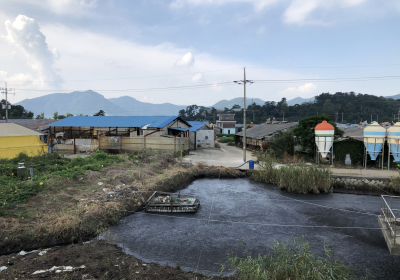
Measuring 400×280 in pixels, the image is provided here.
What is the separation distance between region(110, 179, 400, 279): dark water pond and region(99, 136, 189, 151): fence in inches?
411

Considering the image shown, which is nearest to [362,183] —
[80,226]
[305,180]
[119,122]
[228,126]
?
[305,180]

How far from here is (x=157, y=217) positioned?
1166 cm

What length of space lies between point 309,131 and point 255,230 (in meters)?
14.4

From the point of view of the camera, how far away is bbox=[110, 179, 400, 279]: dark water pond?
8438 millimetres

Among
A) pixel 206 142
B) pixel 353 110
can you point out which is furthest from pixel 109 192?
pixel 353 110

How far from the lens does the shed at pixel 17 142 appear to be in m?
17.8

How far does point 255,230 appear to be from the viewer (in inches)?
414

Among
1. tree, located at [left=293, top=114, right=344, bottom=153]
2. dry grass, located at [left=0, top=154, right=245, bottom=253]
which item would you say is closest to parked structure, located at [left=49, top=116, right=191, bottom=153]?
dry grass, located at [left=0, top=154, right=245, bottom=253]

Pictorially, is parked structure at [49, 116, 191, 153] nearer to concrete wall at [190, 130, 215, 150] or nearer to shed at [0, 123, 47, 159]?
concrete wall at [190, 130, 215, 150]

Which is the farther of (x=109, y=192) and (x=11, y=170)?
(x=11, y=170)

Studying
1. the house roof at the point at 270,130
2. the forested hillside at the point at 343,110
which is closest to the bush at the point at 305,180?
the house roof at the point at 270,130

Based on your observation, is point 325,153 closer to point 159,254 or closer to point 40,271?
point 159,254

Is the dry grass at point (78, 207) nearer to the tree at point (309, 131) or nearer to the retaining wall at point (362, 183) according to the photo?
the retaining wall at point (362, 183)

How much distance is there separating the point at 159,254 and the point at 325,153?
53.6ft
